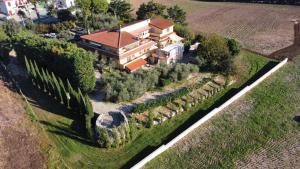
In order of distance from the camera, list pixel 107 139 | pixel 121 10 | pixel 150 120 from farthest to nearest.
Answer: pixel 121 10 → pixel 150 120 → pixel 107 139

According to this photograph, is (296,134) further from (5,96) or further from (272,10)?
(272,10)

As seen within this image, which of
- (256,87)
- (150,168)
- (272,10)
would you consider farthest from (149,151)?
(272,10)

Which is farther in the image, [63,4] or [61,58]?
[63,4]

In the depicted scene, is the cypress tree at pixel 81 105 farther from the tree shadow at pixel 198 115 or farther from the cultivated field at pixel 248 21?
the cultivated field at pixel 248 21

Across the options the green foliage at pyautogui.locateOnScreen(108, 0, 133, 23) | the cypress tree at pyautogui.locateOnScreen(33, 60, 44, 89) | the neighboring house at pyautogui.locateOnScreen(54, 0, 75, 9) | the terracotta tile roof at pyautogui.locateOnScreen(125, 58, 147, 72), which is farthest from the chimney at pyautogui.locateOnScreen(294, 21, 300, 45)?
the neighboring house at pyautogui.locateOnScreen(54, 0, 75, 9)

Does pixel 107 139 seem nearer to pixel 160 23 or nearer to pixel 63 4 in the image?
pixel 160 23

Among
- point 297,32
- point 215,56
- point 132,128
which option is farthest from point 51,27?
point 297,32

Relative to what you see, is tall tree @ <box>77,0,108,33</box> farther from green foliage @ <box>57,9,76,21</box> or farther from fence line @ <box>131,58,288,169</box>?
fence line @ <box>131,58,288,169</box>

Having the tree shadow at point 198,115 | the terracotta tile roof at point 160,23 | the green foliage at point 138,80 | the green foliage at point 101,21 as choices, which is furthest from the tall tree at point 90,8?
the tree shadow at point 198,115
